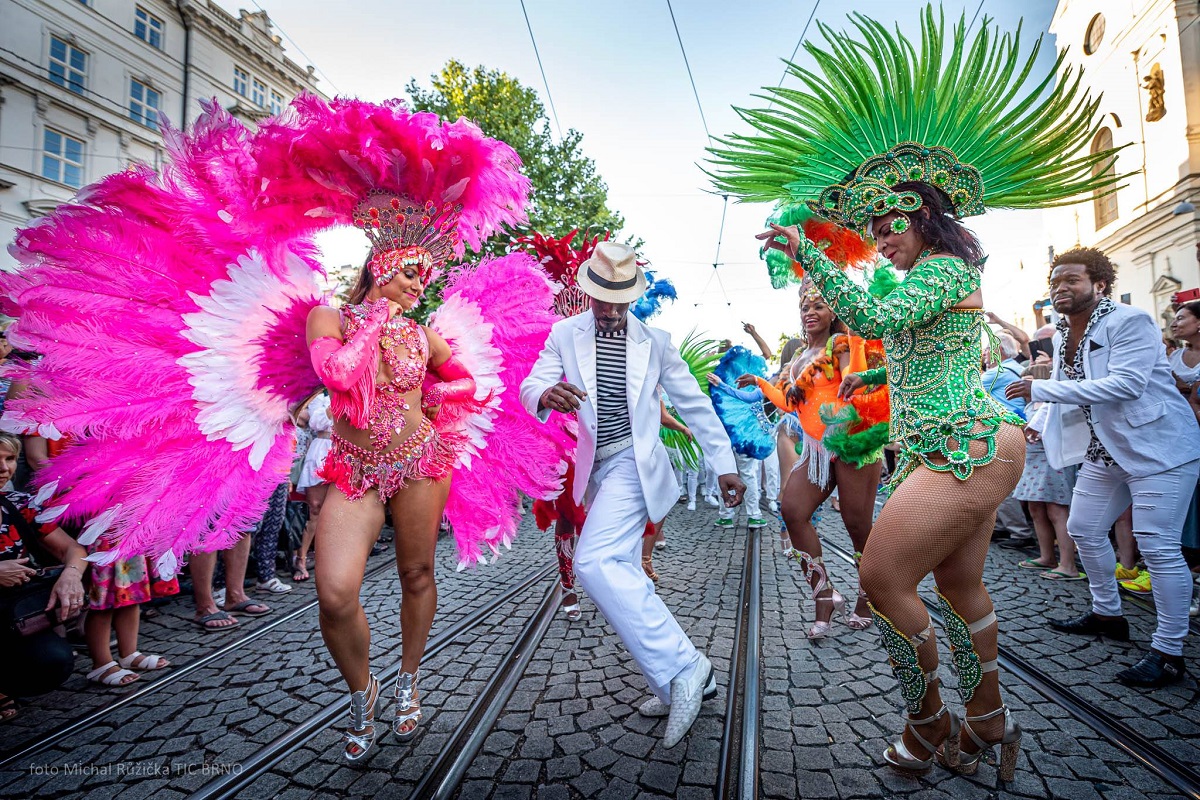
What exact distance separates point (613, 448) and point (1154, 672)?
2.95 m

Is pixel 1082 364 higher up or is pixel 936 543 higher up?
pixel 1082 364

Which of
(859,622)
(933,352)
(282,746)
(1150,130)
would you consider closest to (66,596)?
(282,746)

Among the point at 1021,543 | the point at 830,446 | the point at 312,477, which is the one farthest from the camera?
the point at 1021,543

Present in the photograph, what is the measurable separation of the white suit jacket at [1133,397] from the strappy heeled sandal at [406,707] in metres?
3.43

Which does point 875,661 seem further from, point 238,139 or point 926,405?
point 238,139

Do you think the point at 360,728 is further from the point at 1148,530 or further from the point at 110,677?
the point at 1148,530

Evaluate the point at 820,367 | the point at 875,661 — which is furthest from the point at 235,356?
the point at 875,661

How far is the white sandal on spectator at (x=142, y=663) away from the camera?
355 cm

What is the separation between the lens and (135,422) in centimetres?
239

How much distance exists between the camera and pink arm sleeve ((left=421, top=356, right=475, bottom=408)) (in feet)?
9.56

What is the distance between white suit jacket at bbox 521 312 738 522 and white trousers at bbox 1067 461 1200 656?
2369 millimetres

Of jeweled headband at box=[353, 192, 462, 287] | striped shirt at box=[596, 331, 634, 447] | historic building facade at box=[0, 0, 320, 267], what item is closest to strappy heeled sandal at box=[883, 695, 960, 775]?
striped shirt at box=[596, 331, 634, 447]

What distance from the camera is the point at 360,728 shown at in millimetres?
2455

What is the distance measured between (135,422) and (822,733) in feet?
10.6
